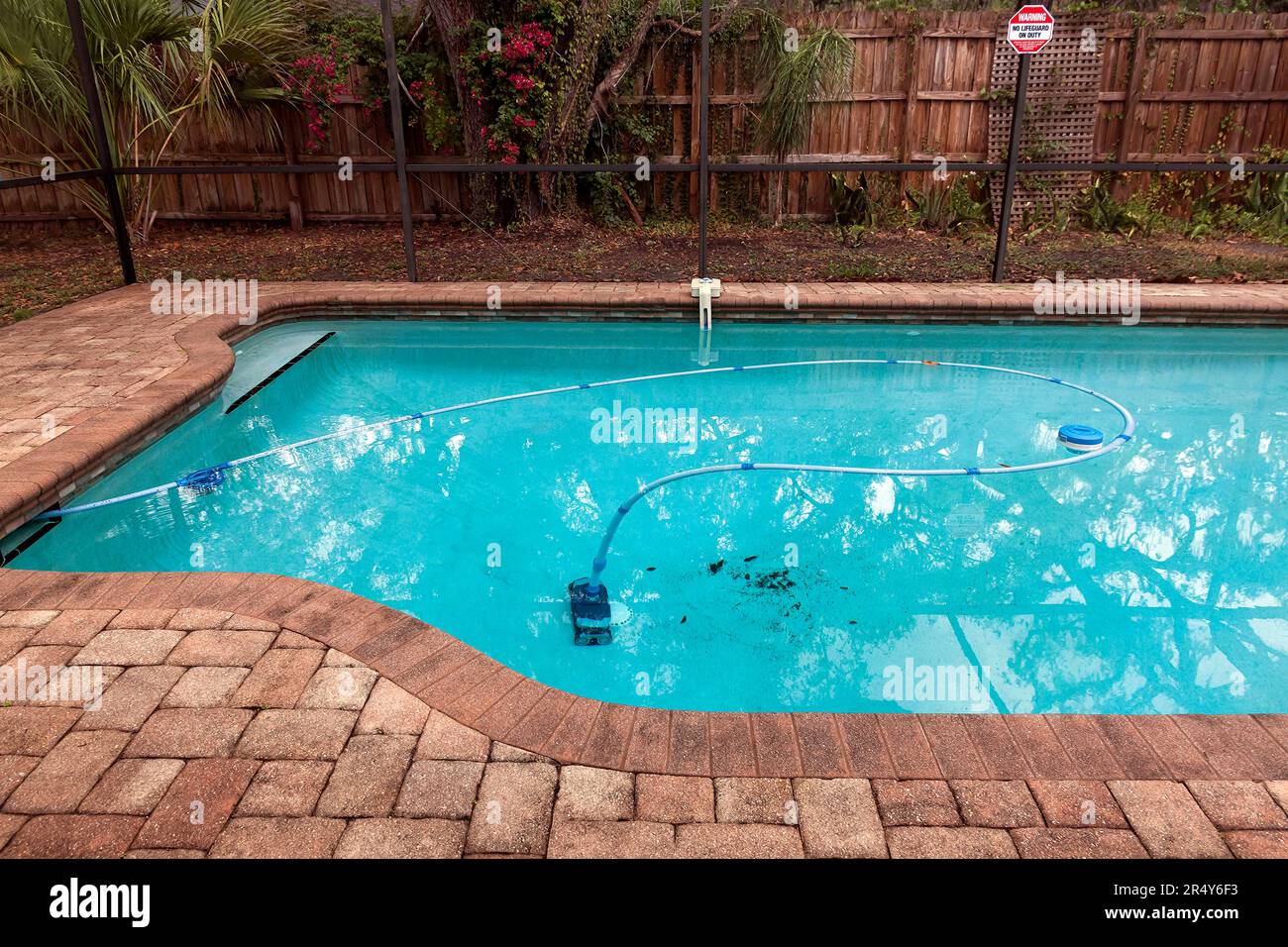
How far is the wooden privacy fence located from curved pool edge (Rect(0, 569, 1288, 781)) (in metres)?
7.06

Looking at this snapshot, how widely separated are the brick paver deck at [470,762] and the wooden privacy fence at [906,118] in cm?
683

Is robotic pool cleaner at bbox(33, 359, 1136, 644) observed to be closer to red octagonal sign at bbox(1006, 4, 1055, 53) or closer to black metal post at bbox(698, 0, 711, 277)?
black metal post at bbox(698, 0, 711, 277)

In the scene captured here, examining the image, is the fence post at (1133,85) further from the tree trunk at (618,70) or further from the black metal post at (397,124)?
the black metal post at (397,124)

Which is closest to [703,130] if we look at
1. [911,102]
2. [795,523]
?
[911,102]

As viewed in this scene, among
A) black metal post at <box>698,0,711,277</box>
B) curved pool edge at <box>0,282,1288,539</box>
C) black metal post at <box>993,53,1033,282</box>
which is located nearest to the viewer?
curved pool edge at <box>0,282,1288,539</box>

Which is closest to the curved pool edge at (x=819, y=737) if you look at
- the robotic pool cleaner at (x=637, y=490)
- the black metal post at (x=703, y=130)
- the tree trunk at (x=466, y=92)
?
the robotic pool cleaner at (x=637, y=490)

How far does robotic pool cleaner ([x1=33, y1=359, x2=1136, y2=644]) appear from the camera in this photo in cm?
302

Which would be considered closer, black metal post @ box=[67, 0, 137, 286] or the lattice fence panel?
black metal post @ box=[67, 0, 137, 286]

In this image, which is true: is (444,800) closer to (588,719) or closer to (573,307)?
(588,719)

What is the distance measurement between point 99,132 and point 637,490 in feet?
18.7

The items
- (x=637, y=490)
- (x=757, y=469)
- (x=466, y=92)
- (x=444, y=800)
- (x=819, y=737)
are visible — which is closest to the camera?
(x=444, y=800)

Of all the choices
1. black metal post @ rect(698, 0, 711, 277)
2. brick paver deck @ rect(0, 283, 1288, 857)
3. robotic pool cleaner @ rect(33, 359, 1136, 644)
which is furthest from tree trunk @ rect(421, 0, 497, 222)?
brick paver deck @ rect(0, 283, 1288, 857)

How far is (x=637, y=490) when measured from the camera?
4109mm
